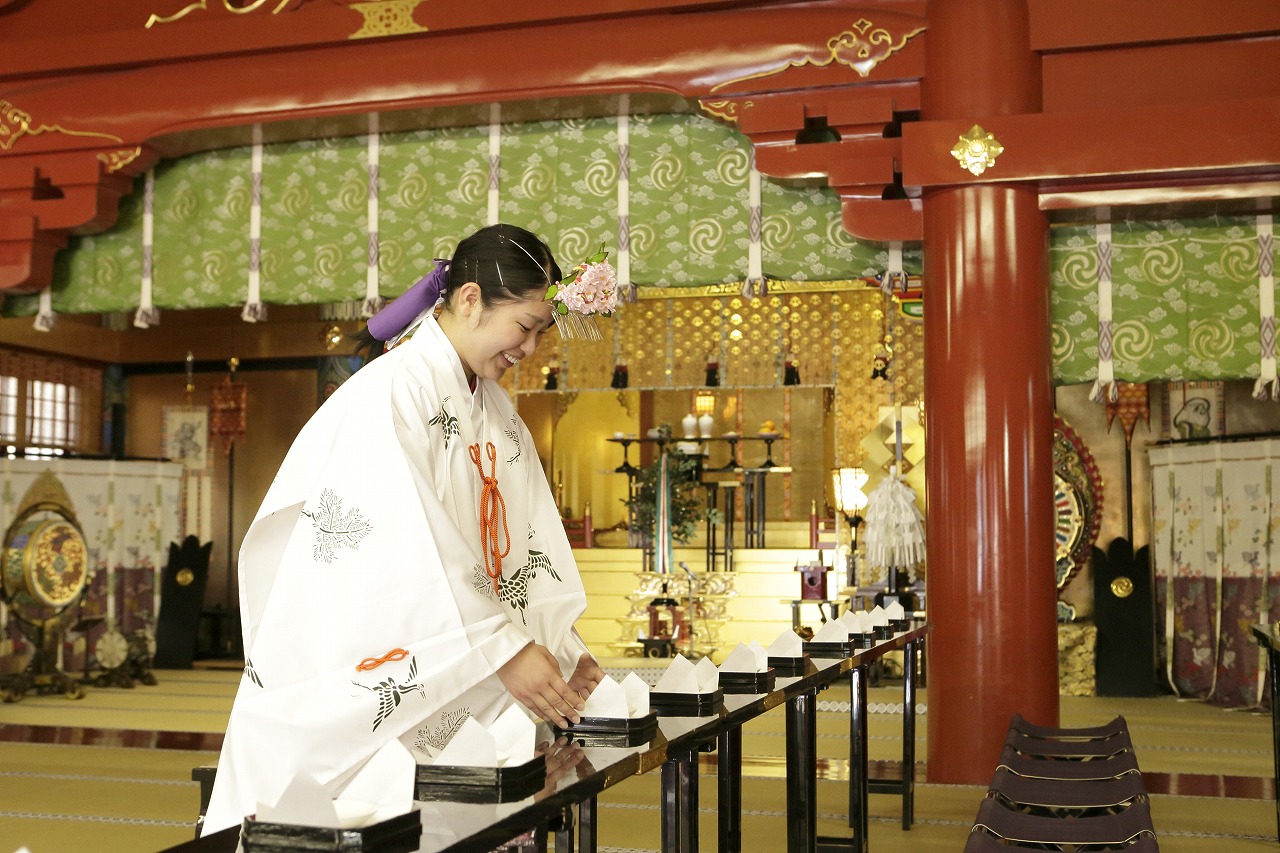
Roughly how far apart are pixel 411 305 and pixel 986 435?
2.72 metres

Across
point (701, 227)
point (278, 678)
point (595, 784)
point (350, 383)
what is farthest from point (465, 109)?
point (595, 784)

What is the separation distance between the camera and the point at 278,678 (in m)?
2.18

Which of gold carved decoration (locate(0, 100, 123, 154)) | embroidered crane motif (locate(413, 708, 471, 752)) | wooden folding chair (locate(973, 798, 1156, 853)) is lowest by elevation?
wooden folding chair (locate(973, 798, 1156, 853))

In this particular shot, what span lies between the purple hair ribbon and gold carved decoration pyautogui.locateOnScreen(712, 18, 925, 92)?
2.90 metres

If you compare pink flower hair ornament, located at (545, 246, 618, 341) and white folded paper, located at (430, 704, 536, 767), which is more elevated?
pink flower hair ornament, located at (545, 246, 618, 341)

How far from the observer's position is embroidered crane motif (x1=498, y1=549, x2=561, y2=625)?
99.3 inches

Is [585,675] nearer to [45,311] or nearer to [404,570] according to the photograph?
[404,570]

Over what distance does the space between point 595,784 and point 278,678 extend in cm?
79

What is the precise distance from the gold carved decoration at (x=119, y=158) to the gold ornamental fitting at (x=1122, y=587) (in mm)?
6027

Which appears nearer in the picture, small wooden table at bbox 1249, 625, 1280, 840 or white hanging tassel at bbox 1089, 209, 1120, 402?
small wooden table at bbox 1249, 625, 1280, 840

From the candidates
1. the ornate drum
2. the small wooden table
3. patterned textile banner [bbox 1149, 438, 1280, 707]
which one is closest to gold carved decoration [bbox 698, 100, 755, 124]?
the small wooden table

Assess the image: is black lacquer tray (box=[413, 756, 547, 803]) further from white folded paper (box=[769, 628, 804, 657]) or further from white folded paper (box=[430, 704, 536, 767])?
white folded paper (box=[769, 628, 804, 657])

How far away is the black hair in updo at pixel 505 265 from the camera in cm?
239

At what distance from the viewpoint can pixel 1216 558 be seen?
24.5 feet
